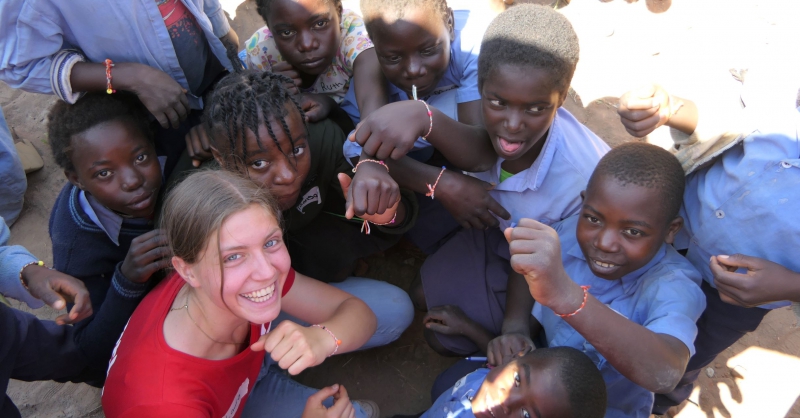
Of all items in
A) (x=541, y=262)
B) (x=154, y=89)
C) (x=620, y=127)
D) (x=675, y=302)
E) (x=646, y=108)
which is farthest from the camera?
(x=620, y=127)

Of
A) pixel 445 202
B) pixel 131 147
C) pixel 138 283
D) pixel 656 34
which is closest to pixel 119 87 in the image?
pixel 131 147

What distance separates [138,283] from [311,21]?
1.32m

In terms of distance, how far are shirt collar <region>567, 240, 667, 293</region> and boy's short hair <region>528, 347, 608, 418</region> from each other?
369mm

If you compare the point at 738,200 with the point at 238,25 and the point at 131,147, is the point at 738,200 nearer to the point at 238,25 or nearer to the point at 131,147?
the point at 131,147

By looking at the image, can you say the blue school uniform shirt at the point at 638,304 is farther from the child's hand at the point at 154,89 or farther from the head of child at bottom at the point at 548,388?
the child's hand at the point at 154,89

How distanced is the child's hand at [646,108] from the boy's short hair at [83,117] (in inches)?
74.6

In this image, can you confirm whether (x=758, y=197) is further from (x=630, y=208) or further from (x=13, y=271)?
(x=13, y=271)

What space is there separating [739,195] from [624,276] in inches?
18.5

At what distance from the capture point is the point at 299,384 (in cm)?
242

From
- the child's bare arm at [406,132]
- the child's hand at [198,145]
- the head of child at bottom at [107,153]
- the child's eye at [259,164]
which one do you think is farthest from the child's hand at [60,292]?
→ the child's bare arm at [406,132]

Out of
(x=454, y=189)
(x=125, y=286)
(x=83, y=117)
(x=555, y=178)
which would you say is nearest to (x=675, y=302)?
(x=555, y=178)

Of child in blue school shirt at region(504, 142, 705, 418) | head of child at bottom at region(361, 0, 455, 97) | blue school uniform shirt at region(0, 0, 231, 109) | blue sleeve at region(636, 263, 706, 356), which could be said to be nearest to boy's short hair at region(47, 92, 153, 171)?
blue school uniform shirt at region(0, 0, 231, 109)

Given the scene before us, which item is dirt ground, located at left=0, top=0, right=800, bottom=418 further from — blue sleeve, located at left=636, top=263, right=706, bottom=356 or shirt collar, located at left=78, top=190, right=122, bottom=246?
shirt collar, located at left=78, top=190, right=122, bottom=246

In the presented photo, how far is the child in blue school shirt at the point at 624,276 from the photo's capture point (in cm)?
159
